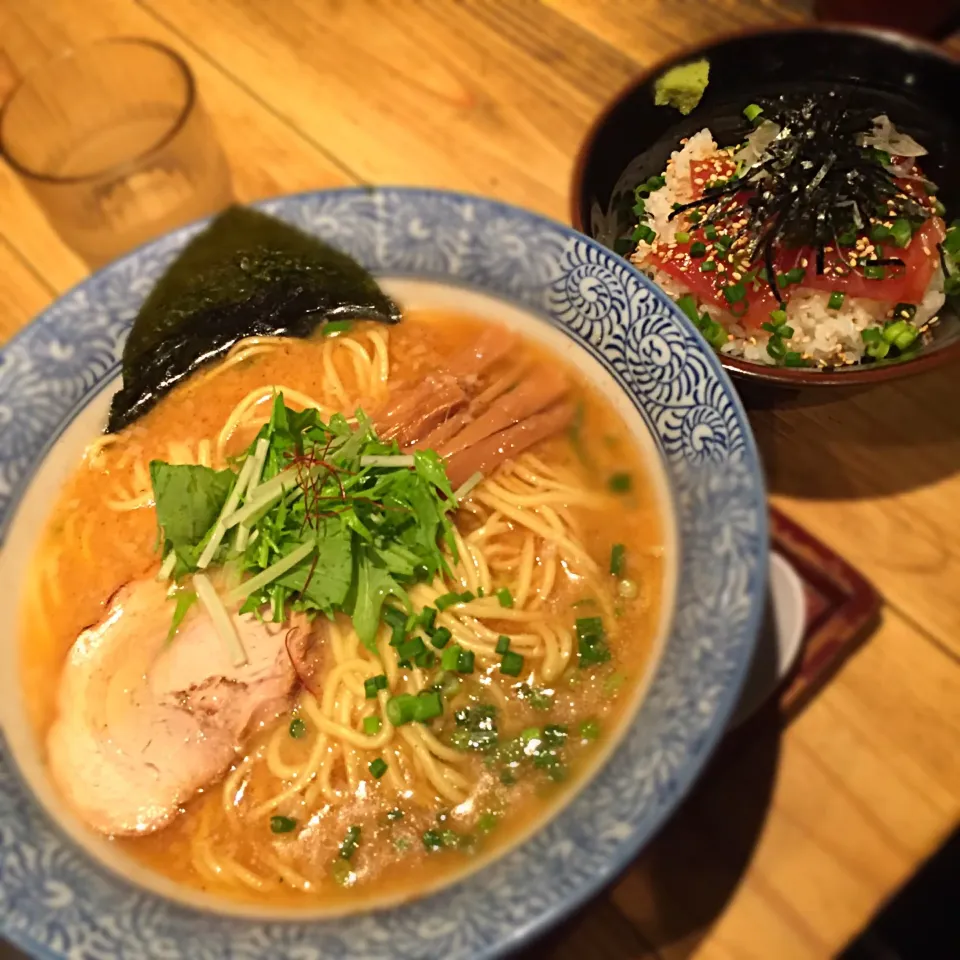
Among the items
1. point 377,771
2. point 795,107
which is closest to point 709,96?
point 795,107

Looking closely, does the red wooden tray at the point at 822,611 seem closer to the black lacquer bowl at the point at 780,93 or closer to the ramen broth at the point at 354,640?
the ramen broth at the point at 354,640

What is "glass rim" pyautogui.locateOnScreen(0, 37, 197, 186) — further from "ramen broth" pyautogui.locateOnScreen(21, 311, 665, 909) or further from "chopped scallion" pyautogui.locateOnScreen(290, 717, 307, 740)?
"chopped scallion" pyautogui.locateOnScreen(290, 717, 307, 740)

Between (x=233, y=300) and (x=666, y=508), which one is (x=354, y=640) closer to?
(x=666, y=508)

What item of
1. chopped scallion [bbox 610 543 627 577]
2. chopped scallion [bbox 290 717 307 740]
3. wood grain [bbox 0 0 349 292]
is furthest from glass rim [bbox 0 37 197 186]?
chopped scallion [bbox 610 543 627 577]

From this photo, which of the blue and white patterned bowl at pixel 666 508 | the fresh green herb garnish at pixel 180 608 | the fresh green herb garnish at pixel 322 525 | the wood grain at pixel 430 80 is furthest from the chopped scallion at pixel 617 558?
the wood grain at pixel 430 80

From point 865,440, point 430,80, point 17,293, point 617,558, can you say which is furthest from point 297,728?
point 430,80

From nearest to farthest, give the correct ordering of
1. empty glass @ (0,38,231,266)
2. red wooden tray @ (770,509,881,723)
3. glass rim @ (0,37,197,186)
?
red wooden tray @ (770,509,881,723) → glass rim @ (0,37,197,186) → empty glass @ (0,38,231,266)
